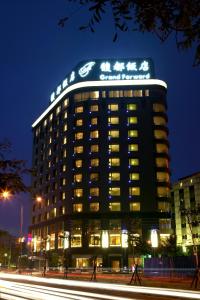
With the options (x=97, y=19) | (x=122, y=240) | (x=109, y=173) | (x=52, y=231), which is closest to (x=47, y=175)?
(x=52, y=231)

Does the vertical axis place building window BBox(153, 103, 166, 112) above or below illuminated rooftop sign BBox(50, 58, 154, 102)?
below

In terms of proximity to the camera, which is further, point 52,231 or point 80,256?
point 52,231

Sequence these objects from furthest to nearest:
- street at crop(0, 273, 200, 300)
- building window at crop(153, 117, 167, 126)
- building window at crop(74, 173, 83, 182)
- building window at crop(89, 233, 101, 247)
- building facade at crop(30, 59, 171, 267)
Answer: building window at crop(153, 117, 167, 126) → building window at crop(74, 173, 83, 182) → building facade at crop(30, 59, 171, 267) → building window at crop(89, 233, 101, 247) → street at crop(0, 273, 200, 300)

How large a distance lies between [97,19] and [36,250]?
113349 millimetres

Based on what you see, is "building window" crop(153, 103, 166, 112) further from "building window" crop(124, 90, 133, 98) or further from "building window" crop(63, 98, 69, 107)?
"building window" crop(63, 98, 69, 107)

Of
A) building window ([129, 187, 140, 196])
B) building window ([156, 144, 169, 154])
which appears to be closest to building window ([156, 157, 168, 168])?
building window ([156, 144, 169, 154])

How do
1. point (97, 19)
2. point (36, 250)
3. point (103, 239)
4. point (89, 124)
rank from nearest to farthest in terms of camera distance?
1. point (97, 19)
2. point (103, 239)
3. point (89, 124)
4. point (36, 250)

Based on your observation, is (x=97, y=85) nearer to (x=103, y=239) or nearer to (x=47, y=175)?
(x=47, y=175)

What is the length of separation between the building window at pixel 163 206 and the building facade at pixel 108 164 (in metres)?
0.09

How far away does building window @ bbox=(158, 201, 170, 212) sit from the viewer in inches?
3711

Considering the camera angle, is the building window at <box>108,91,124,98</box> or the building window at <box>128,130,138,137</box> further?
the building window at <box>108,91,124,98</box>

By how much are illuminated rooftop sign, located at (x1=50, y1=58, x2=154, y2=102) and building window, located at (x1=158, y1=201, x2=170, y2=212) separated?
3037 cm

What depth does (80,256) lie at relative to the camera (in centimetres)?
9269

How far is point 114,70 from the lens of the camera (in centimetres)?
10519
